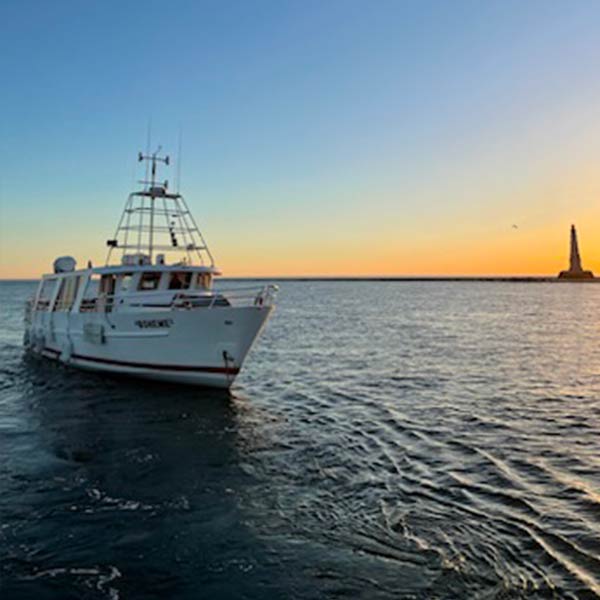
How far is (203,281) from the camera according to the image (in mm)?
21766

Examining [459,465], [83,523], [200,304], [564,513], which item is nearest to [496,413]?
[459,465]

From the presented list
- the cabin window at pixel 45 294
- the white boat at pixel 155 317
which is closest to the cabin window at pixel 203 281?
the white boat at pixel 155 317

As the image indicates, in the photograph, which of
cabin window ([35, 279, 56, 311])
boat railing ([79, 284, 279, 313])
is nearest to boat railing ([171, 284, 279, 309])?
boat railing ([79, 284, 279, 313])

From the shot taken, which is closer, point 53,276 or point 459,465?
point 459,465

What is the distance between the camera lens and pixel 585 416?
51.9 ft

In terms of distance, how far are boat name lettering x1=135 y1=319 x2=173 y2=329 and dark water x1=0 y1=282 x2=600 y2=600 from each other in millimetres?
2123

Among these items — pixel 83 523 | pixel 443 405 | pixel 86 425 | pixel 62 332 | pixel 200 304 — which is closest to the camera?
pixel 83 523

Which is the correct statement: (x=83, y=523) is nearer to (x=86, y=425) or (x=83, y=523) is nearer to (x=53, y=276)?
(x=86, y=425)

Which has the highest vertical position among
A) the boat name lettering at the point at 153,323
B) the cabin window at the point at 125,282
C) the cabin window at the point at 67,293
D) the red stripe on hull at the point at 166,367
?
the cabin window at the point at 125,282

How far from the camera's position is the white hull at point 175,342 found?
18156 mm

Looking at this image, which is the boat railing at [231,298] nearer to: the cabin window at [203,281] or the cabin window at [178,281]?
the cabin window at [178,281]

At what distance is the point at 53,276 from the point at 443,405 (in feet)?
60.5

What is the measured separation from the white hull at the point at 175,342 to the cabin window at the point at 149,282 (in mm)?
1503

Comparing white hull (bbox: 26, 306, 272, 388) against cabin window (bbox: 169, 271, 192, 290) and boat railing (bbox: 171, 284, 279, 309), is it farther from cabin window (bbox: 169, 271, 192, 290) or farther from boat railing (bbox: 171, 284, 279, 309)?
cabin window (bbox: 169, 271, 192, 290)
